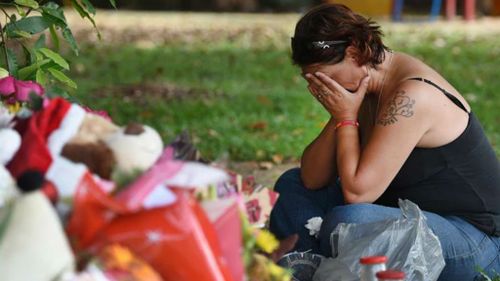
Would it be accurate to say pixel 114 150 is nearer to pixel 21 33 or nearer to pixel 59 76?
pixel 59 76

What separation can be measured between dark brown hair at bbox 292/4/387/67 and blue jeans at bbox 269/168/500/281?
1.72ft

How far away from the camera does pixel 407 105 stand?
135 inches

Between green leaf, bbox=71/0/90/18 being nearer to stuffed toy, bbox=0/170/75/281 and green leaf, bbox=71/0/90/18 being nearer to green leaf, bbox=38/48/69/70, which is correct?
green leaf, bbox=38/48/69/70

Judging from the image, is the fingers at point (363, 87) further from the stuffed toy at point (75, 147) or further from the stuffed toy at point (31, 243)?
the stuffed toy at point (31, 243)

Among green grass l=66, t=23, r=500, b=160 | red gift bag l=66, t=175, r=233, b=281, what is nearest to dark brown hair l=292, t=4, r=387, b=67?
red gift bag l=66, t=175, r=233, b=281

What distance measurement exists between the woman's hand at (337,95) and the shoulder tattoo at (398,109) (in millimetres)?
123

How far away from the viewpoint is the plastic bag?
329 cm

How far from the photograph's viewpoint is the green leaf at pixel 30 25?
395cm

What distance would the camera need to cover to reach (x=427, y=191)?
3586 mm

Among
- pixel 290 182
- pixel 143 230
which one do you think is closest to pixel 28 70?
pixel 290 182

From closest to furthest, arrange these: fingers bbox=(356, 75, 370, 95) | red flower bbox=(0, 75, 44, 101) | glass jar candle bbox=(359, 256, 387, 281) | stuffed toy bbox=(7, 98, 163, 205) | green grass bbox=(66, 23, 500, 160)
Result: 1. stuffed toy bbox=(7, 98, 163, 205)
2. glass jar candle bbox=(359, 256, 387, 281)
3. red flower bbox=(0, 75, 44, 101)
4. fingers bbox=(356, 75, 370, 95)
5. green grass bbox=(66, 23, 500, 160)

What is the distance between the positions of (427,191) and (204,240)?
1577 millimetres

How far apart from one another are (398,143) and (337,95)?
10.7 inches

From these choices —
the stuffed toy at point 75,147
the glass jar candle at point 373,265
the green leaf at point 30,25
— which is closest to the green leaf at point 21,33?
the green leaf at point 30,25
